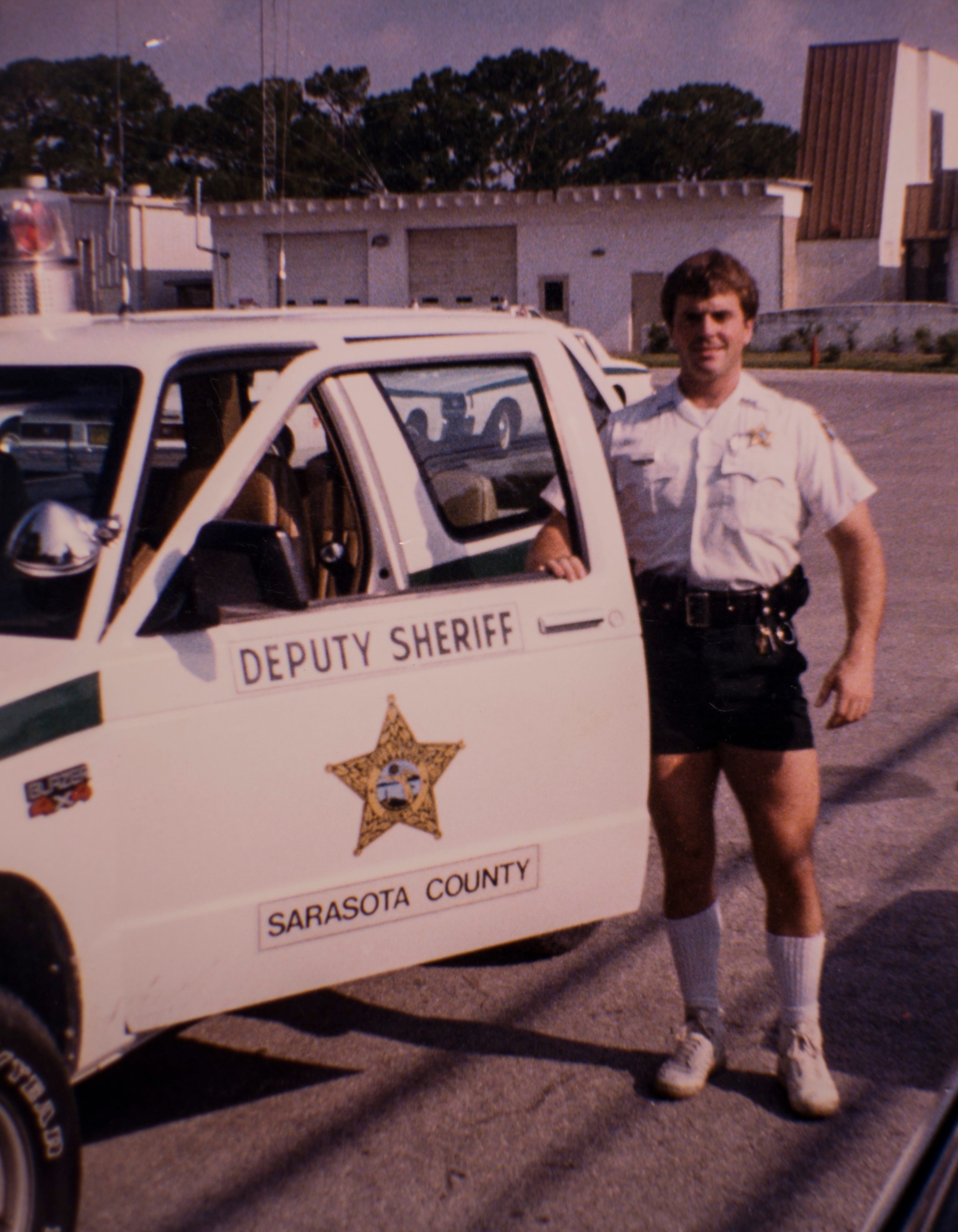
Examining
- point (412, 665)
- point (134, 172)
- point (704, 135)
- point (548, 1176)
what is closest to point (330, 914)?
point (412, 665)

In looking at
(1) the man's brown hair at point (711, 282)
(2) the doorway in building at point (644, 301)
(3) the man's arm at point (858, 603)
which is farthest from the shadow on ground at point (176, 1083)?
(2) the doorway in building at point (644, 301)

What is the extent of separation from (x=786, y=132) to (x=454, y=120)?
22.8 m

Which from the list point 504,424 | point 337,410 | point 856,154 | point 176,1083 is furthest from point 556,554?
point 856,154

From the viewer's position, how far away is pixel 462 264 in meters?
47.6

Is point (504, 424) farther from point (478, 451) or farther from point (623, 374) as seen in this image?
point (623, 374)

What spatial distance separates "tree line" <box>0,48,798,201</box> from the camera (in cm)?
7075

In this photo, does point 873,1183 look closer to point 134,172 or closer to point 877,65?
point 877,65

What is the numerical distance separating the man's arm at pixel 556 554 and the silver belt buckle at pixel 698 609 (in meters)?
0.26

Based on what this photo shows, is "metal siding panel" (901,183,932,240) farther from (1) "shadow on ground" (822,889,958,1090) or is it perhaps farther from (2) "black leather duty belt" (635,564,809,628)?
(2) "black leather duty belt" (635,564,809,628)

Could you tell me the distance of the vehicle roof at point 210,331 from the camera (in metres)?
3.37

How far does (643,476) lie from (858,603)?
1.92 ft

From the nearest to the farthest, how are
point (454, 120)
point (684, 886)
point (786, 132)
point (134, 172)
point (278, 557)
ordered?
point (278, 557), point (684, 886), point (134, 172), point (454, 120), point (786, 132)

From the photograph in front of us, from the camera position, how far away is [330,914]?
3316 millimetres

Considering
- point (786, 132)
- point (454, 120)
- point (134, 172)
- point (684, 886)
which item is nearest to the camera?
point (684, 886)
